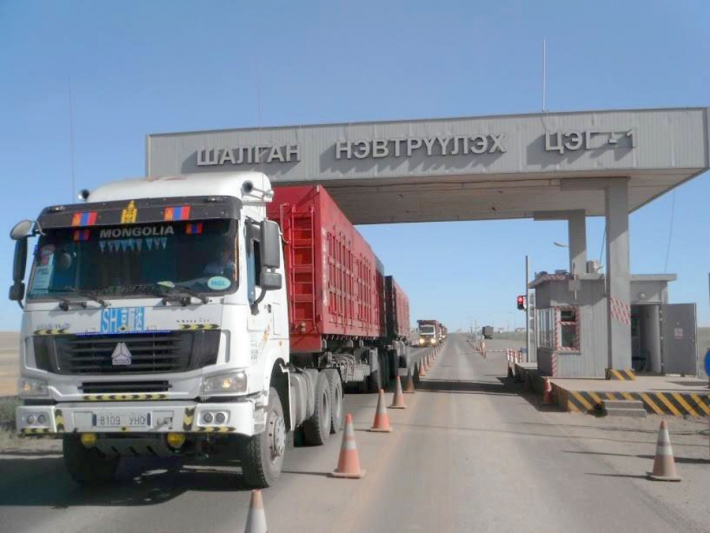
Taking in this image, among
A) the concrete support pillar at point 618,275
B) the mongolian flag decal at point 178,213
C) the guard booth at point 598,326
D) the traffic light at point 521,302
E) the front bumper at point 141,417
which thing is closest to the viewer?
the front bumper at point 141,417

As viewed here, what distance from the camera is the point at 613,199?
20.8 meters

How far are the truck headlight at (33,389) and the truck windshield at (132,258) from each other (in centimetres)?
87

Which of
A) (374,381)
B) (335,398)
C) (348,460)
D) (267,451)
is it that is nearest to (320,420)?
(335,398)

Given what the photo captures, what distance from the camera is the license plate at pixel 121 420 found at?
702 cm

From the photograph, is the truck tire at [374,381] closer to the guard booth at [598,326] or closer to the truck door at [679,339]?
the guard booth at [598,326]

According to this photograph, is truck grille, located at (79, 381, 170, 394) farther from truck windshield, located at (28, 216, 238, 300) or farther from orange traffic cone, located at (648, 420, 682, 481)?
orange traffic cone, located at (648, 420, 682, 481)

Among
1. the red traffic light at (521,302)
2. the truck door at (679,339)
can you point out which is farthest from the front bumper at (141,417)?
the red traffic light at (521,302)

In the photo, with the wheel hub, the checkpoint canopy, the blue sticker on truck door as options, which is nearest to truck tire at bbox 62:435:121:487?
the blue sticker on truck door

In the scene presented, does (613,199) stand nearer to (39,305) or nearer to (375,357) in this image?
(375,357)

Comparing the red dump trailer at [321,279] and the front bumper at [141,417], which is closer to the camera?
the front bumper at [141,417]

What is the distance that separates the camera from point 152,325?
7141 millimetres

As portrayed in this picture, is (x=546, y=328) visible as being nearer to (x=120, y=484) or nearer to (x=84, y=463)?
(x=120, y=484)

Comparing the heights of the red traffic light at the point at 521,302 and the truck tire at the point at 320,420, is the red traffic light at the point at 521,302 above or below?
above

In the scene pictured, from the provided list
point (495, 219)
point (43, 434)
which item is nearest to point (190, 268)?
point (43, 434)
